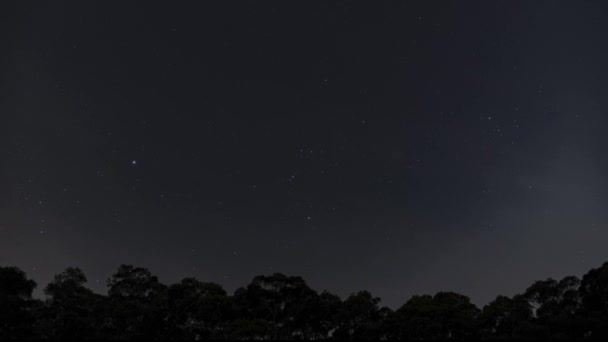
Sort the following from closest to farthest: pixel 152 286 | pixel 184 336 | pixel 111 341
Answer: pixel 111 341
pixel 184 336
pixel 152 286

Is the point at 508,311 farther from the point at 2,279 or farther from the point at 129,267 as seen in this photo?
the point at 2,279

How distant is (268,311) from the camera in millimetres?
48406

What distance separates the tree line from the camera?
126 ft

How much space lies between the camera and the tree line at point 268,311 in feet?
126

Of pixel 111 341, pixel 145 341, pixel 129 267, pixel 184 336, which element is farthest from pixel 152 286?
pixel 111 341

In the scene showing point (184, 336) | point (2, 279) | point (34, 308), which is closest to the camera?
point (34, 308)

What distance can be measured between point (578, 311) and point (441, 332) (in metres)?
10.3

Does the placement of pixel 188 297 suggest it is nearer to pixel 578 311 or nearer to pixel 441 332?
pixel 441 332

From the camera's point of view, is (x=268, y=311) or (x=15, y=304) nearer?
(x=15, y=304)

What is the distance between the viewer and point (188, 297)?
46344 millimetres

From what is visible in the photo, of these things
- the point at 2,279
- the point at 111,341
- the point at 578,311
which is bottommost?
the point at 111,341

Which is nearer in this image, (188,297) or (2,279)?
(2,279)

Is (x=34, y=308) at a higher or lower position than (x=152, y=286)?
lower

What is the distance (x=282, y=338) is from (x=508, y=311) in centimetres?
1873
